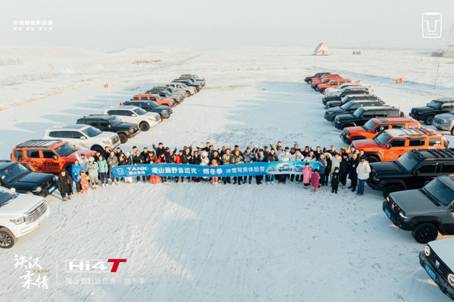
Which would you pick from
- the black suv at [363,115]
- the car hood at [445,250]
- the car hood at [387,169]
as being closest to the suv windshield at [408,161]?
the car hood at [387,169]

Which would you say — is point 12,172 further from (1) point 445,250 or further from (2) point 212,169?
(1) point 445,250

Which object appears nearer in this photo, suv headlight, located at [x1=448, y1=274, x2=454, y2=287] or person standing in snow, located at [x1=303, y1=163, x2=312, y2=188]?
suv headlight, located at [x1=448, y1=274, x2=454, y2=287]

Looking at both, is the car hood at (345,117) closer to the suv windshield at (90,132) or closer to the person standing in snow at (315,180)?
the person standing in snow at (315,180)

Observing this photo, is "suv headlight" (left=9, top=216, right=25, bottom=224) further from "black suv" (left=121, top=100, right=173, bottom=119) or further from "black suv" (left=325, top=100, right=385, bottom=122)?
"black suv" (left=325, top=100, right=385, bottom=122)

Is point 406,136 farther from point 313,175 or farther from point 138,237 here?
point 138,237

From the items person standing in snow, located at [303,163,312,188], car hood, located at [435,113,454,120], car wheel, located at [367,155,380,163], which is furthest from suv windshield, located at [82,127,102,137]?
car hood, located at [435,113,454,120]

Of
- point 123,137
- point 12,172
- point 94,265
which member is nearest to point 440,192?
point 94,265
